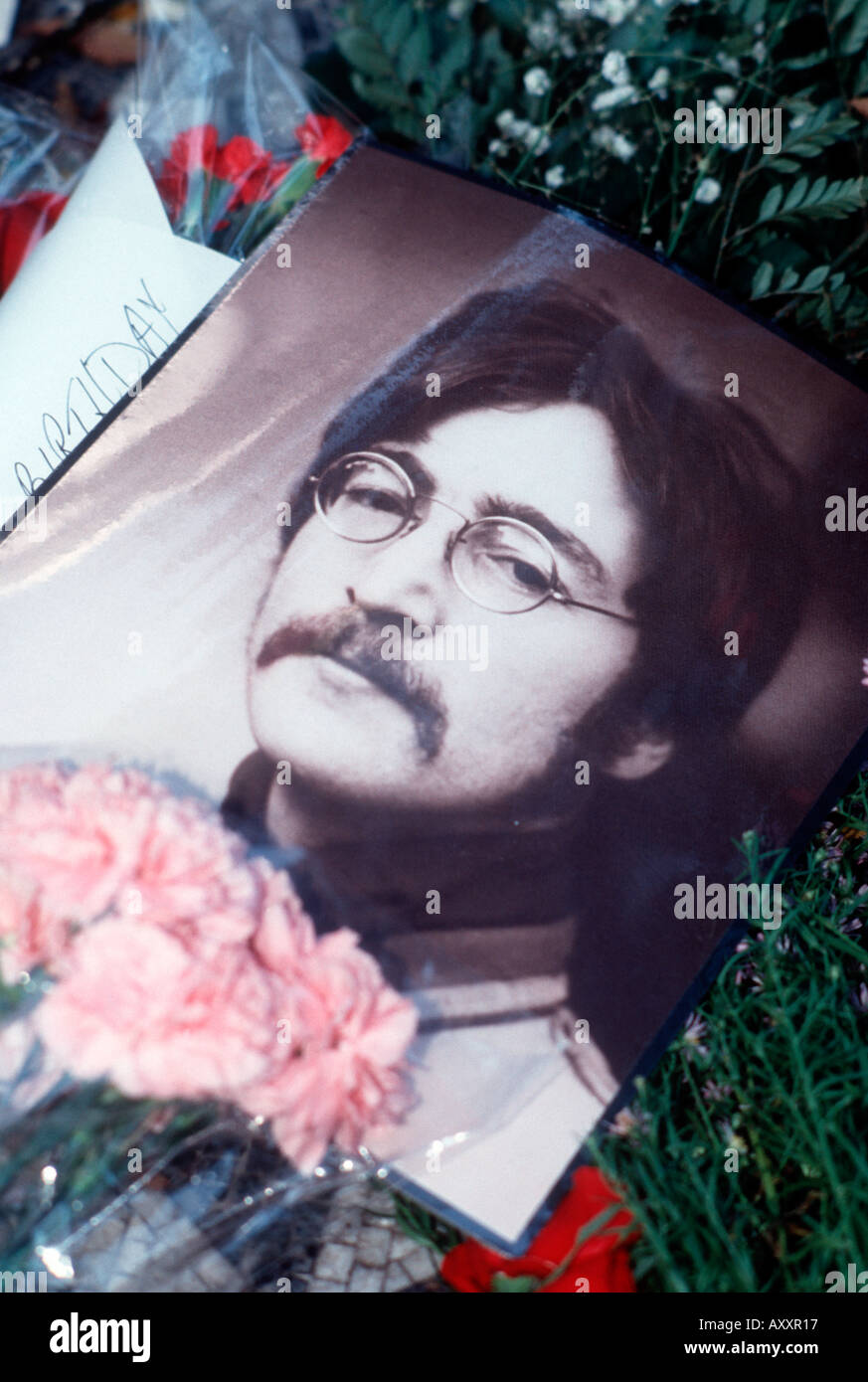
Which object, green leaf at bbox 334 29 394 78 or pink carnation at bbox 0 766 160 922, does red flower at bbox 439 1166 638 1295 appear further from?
green leaf at bbox 334 29 394 78

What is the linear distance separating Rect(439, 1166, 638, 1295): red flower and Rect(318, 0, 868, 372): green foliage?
2.28 ft

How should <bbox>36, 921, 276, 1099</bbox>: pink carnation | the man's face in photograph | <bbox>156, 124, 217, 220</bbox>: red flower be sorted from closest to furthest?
<bbox>36, 921, 276, 1099</bbox>: pink carnation < the man's face in photograph < <bbox>156, 124, 217, 220</bbox>: red flower

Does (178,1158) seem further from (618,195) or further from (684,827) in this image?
(618,195)

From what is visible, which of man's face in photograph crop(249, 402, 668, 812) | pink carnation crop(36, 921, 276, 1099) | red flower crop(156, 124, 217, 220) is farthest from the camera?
red flower crop(156, 124, 217, 220)

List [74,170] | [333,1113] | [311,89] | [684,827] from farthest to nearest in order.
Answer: [74,170] < [311,89] < [684,827] < [333,1113]

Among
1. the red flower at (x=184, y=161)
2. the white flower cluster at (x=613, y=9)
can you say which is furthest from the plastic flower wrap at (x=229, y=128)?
the white flower cluster at (x=613, y=9)

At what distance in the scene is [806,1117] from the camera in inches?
23.4

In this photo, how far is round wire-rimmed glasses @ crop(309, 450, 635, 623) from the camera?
67 cm

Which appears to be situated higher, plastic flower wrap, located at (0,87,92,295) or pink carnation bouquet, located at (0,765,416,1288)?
plastic flower wrap, located at (0,87,92,295)

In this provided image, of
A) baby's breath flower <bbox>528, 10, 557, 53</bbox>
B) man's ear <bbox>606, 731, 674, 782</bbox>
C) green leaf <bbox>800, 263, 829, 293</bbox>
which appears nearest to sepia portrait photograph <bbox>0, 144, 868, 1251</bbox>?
man's ear <bbox>606, 731, 674, 782</bbox>

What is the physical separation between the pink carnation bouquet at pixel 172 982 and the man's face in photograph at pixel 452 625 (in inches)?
4.5

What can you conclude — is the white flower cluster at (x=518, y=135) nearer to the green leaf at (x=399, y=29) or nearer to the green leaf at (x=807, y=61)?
the green leaf at (x=399, y=29)
